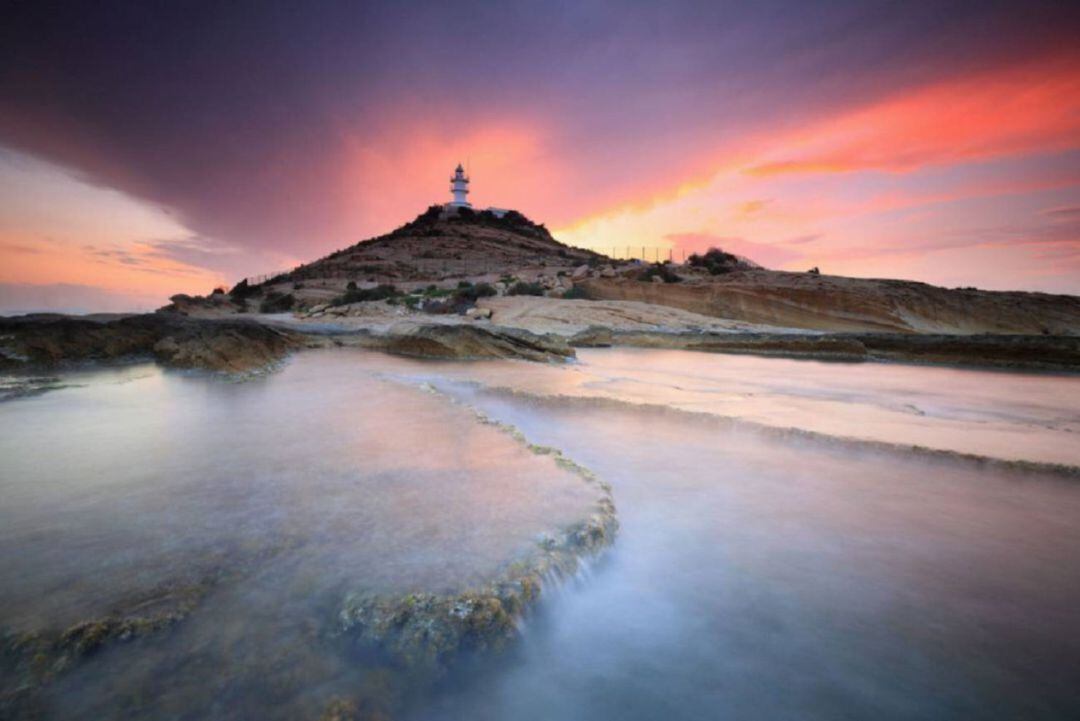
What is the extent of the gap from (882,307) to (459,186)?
6798 centimetres

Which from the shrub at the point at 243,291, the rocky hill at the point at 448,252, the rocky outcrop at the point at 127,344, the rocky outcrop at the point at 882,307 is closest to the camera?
the rocky outcrop at the point at 127,344

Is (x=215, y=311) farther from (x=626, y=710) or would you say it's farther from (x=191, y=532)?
(x=626, y=710)

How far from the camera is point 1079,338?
11.7 meters

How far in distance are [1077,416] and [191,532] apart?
29.6 feet

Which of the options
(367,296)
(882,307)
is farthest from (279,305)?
(882,307)

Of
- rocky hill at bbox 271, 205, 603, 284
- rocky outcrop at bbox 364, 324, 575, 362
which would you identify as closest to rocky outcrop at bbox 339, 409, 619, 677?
rocky outcrop at bbox 364, 324, 575, 362

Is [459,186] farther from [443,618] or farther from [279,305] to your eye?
[443,618]

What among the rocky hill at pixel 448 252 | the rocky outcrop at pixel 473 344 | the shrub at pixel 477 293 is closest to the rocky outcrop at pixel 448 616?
→ the rocky outcrop at pixel 473 344

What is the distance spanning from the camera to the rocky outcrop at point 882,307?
17984 mm

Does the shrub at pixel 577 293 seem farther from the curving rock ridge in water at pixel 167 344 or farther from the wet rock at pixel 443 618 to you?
the wet rock at pixel 443 618

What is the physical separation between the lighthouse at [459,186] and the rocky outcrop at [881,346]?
65964mm

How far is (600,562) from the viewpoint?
2318 mm

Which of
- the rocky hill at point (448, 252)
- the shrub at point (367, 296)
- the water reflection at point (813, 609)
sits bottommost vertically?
the water reflection at point (813, 609)

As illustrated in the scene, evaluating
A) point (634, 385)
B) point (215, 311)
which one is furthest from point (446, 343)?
point (215, 311)
